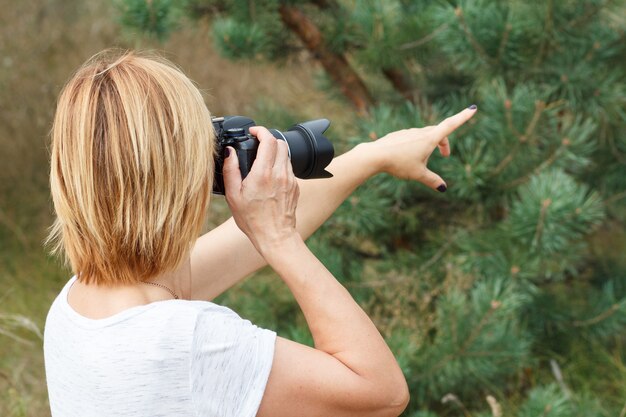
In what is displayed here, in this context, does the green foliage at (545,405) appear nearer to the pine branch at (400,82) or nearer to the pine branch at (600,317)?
the pine branch at (600,317)

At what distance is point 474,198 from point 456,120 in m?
0.73

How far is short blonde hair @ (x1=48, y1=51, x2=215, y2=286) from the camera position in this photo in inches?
37.9

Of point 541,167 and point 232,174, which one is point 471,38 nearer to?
point 541,167

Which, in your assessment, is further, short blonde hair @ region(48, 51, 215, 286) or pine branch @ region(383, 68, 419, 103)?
pine branch @ region(383, 68, 419, 103)

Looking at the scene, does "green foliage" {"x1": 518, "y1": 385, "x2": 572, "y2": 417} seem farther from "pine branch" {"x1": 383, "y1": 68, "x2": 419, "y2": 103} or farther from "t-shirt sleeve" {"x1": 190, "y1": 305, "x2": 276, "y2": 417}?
"t-shirt sleeve" {"x1": 190, "y1": 305, "x2": 276, "y2": 417}

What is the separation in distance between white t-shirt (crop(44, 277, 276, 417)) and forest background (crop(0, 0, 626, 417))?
0.84 m

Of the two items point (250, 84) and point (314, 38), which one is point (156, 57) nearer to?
point (314, 38)

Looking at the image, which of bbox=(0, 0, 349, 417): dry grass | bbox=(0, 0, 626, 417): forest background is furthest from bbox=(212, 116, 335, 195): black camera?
bbox=(0, 0, 349, 417): dry grass

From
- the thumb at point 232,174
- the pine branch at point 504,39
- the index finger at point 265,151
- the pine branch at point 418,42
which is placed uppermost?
the index finger at point 265,151

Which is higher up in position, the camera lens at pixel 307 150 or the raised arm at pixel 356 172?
the camera lens at pixel 307 150

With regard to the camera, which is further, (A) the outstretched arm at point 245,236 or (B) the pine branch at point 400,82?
(B) the pine branch at point 400,82

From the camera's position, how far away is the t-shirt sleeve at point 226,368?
94 centimetres

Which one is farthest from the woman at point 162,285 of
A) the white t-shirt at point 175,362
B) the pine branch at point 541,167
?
the pine branch at point 541,167

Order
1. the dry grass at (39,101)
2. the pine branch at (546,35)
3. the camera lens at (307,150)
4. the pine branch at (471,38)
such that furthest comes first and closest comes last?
1. the dry grass at (39,101)
2. the pine branch at (546,35)
3. the pine branch at (471,38)
4. the camera lens at (307,150)
